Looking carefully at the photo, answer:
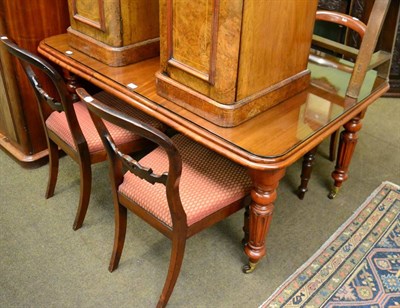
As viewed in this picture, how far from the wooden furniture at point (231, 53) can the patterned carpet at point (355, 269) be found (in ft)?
2.34

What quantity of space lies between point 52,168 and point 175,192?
0.94 m

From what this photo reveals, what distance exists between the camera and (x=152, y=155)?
1.80m

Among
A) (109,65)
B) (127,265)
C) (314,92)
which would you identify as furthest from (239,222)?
(109,65)

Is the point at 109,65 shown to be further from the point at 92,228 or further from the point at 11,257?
the point at 11,257

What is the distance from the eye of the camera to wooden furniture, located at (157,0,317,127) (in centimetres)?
141

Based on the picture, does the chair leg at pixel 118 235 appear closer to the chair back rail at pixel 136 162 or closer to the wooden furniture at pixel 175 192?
the wooden furniture at pixel 175 192

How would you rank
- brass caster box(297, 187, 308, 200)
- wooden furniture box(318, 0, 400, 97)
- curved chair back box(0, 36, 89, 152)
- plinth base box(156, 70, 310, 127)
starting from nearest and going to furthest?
plinth base box(156, 70, 310, 127) → curved chair back box(0, 36, 89, 152) → brass caster box(297, 187, 308, 200) → wooden furniture box(318, 0, 400, 97)

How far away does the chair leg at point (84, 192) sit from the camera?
192 cm

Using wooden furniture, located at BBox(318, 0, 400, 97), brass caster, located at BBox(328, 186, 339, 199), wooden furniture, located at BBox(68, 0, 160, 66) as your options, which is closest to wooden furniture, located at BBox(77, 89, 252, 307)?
wooden furniture, located at BBox(68, 0, 160, 66)

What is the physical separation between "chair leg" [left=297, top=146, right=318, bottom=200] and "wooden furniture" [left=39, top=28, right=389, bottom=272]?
19cm

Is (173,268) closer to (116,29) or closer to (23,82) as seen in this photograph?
(116,29)

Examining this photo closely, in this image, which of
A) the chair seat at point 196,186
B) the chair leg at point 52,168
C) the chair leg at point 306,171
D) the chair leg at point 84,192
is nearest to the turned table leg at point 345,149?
the chair leg at point 306,171

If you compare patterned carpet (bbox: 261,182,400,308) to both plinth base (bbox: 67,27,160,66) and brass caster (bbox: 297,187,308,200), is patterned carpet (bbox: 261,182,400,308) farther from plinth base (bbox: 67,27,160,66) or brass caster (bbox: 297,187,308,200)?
plinth base (bbox: 67,27,160,66)

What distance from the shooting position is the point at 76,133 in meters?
1.80
